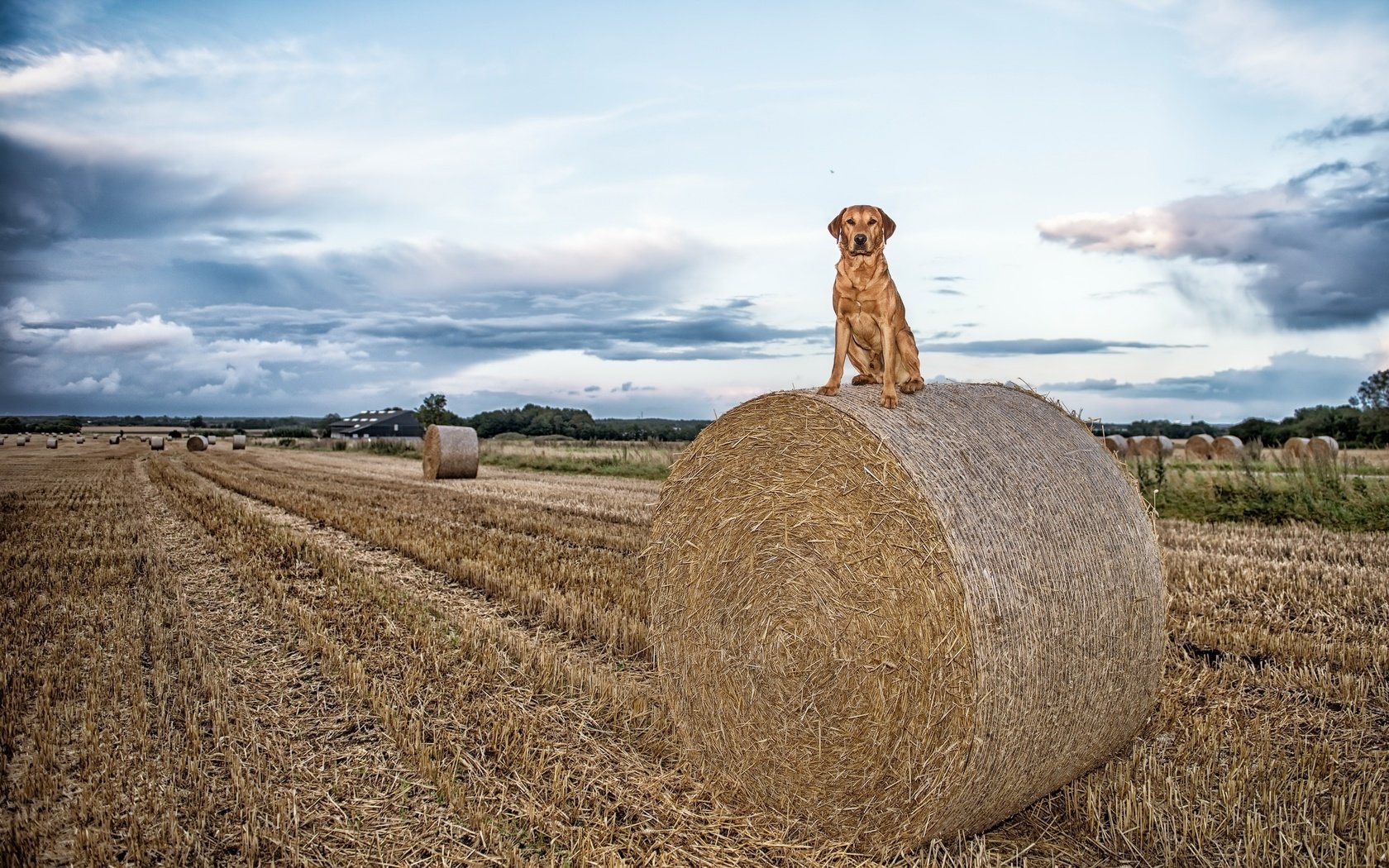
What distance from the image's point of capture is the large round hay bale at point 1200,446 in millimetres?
28922

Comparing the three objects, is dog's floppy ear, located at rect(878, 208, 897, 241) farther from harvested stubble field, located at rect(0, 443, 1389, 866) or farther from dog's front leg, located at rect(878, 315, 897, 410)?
harvested stubble field, located at rect(0, 443, 1389, 866)

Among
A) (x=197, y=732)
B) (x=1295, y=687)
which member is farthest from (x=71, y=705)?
(x=1295, y=687)

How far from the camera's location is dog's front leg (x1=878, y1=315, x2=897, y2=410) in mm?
4363

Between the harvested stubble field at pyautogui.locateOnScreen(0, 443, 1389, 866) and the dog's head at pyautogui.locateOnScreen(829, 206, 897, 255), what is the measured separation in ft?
8.81

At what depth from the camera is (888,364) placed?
446 cm

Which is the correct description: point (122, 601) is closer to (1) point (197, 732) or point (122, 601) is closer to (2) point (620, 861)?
(1) point (197, 732)

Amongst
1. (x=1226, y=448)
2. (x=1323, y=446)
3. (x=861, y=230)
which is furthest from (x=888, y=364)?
(x=1323, y=446)

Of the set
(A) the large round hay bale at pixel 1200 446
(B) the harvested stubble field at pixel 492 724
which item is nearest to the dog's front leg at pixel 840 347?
(B) the harvested stubble field at pixel 492 724

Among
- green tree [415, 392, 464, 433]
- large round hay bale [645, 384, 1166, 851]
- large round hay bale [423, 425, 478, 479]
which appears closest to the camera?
large round hay bale [645, 384, 1166, 851]

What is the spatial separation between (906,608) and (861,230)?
176 centimetres

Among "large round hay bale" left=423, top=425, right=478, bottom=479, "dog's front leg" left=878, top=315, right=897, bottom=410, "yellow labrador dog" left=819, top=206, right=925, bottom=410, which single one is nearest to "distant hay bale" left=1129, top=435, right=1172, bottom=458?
"large round hay bale" left=423, top=425, right=478, bottom=479

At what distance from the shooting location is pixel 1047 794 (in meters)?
4.29

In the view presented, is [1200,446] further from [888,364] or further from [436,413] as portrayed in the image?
[436,413]

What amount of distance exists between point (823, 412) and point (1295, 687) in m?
3.71
